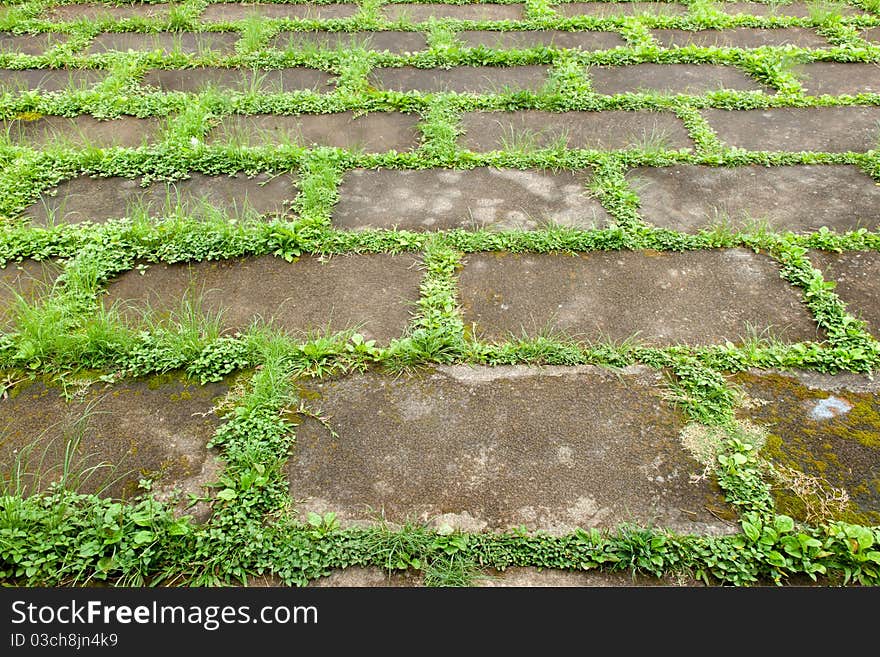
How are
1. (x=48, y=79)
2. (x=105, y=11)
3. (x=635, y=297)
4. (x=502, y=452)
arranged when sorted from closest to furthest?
(x=502, y=452) < (x=635, y=297) < (x=48, y=79) < (x=105, y=11)

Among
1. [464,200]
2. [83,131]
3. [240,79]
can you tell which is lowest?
[464,200]

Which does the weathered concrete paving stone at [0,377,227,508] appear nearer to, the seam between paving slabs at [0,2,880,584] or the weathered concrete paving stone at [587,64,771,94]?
the seam between paving slabs at [0,2,880,584]

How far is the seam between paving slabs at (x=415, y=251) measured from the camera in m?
2.20

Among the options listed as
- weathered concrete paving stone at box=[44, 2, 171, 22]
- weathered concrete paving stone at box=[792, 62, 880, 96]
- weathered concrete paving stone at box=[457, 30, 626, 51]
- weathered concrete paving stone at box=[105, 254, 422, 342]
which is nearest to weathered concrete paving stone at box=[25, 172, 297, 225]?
weathered concrete paving stone at box=[105, 254, 422, 342]

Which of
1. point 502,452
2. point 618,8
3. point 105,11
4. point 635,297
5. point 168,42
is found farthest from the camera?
point 618,8

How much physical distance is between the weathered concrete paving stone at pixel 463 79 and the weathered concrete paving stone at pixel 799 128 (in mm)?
1269

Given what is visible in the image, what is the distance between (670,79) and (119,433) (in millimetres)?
4393

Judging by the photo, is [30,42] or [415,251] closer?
[415,251]

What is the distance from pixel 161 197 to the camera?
12.5 ft

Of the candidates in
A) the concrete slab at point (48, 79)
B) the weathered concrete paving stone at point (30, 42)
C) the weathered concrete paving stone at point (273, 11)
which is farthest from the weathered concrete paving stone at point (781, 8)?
the weathered concrete paving stone at point (30, 42)

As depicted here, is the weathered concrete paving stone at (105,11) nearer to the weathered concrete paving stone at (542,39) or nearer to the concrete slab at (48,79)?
the concrete slab at (48,79)

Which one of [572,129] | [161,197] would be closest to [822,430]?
[572,129]

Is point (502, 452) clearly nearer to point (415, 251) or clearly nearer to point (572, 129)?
point (415, 251)

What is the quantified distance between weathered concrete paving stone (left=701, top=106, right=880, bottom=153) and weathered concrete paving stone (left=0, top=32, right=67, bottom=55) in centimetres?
505
